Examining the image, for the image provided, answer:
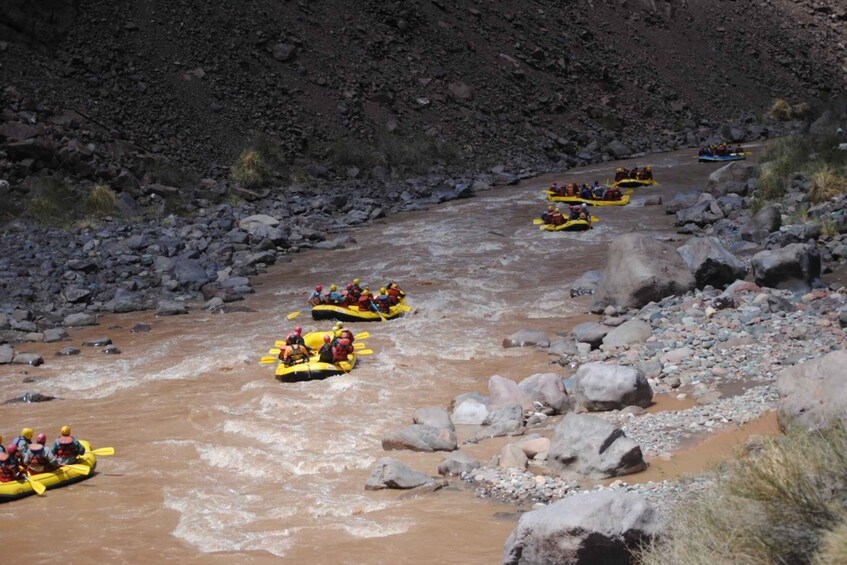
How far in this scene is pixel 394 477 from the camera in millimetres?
7062

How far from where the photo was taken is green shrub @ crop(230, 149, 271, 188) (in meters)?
22.8

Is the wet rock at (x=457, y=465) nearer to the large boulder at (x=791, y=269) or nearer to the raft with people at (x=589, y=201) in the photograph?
the large boulder at (x=791, y=269)

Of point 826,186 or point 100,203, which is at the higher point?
point 100,203

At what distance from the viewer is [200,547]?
21.0 feet

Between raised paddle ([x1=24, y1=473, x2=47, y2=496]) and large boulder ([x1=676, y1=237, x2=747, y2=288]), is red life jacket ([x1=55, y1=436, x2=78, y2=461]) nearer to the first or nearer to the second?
raised paddle ([x1=24, y1=473, x2=47, y2=496])

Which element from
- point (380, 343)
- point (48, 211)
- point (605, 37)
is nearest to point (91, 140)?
point (48, 211)

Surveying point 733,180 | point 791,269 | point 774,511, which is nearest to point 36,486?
point 774,511

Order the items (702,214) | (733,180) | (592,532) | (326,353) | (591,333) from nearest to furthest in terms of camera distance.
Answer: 1. (592,532)
2. (326,353)
3. (591,333)
4. (702,214)
5. (733,180)

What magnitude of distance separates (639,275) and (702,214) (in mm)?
6441

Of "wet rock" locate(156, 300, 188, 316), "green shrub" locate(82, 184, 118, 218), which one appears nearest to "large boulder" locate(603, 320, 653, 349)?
"wet rock" locate(156, 300, 188, 316)

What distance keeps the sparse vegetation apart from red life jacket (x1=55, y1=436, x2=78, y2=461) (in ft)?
18.2

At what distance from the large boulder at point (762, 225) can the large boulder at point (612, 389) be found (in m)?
7.33

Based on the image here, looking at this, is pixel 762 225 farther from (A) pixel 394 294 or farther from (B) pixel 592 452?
(B) pixel 592 452

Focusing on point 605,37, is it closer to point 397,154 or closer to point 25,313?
point 397,154
